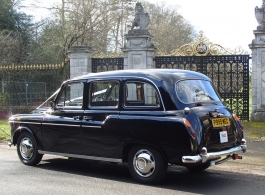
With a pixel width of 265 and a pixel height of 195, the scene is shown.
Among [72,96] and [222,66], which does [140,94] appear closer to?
[72,96]

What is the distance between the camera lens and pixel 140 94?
6.95 metres

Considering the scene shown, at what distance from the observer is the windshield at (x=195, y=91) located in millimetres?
6750

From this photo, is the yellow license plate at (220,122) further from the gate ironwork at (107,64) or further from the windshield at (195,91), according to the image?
the gate ironwork at (107,64)

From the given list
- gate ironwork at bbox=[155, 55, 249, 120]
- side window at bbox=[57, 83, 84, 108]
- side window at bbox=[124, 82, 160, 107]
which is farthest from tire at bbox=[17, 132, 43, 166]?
gate ironwork at bbox=[155, 55, 249, 120]

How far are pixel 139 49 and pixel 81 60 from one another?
2.40 m

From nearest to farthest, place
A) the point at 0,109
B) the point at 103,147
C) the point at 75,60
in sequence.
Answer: the point at 103,147, the point at 75,60, the point at 0,109

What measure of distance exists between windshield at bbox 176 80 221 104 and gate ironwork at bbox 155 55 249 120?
7654 millimetres

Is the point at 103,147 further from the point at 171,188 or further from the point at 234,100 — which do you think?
the point at 234,100

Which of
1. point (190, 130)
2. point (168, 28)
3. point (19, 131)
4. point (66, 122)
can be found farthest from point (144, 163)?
point (168, 28)

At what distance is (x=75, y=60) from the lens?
641 inches

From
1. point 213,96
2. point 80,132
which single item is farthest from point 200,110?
point 80,132

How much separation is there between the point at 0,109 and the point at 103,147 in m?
12.6

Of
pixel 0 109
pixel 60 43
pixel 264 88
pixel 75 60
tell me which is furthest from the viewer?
pixel 60 43

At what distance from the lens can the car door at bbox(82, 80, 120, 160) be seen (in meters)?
7.01
